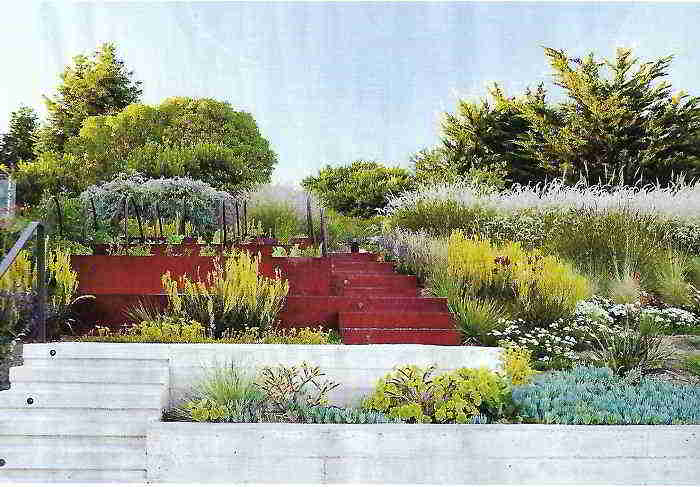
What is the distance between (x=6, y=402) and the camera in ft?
12.3

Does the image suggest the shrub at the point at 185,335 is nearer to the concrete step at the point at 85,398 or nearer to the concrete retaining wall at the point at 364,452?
the concrete step at the point at 85,398

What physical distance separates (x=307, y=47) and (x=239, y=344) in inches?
191

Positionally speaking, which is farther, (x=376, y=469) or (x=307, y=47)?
(x=307, y=47)

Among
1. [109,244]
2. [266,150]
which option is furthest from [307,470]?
[266,150]

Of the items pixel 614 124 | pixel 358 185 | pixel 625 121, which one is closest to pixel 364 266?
pixel 614 124

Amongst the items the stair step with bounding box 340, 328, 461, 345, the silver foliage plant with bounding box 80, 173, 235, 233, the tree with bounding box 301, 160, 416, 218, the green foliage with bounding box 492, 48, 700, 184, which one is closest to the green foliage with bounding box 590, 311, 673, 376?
the stair step with bounding box 340, 328, 461, 345

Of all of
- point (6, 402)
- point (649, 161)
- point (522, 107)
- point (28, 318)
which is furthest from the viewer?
point (522, 107)

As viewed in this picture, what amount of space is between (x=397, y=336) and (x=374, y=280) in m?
1.20

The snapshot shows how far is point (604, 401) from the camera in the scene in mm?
3717

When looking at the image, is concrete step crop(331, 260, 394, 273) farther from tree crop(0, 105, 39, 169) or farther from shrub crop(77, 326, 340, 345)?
tree crop(0, 105, 39, 169)

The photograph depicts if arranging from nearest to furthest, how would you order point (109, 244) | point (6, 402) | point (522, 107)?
point (6, 402), point (109, 244), point (522, 107)

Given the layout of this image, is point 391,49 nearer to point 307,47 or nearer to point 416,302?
point 307,47

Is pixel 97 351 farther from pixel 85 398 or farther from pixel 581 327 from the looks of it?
pixel 581 327

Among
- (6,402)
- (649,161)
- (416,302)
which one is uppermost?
(649,161)
